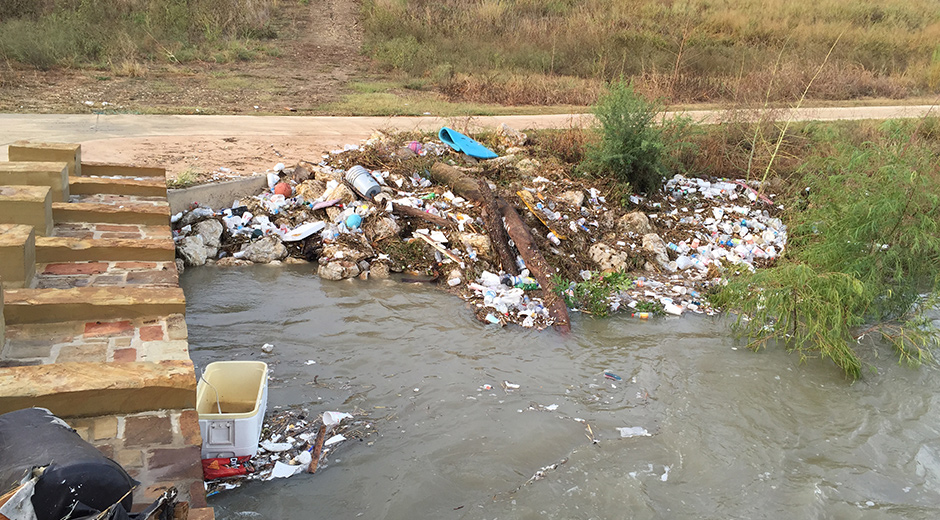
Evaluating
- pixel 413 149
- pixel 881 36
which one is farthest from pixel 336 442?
pixel 881 36

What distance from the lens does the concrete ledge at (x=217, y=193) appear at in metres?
7.39

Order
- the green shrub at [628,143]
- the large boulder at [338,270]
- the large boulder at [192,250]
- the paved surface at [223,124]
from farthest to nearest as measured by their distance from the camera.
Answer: the green shrub at [628,143] < the paved surface at [223,124] < the large boulder at [338,270] < the large boulder at [192,250]

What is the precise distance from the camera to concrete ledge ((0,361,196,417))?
278 centimetres

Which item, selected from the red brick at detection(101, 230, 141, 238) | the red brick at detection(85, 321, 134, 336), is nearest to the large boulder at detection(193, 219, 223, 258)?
the red brick at detection(101, 230, 141, 238)

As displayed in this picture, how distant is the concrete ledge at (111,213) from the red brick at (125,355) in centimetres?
194

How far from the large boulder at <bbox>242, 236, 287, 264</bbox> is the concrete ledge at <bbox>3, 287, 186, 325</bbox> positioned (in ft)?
11.7

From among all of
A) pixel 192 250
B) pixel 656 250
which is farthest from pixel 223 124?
pixel 656 250

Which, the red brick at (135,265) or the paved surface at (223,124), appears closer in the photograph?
the red brick at (135,265)

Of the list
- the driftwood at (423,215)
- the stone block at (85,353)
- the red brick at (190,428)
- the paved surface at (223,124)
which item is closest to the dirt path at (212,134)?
the paved surface at (223,124)

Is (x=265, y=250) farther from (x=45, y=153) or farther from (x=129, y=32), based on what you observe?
(x=129, y=32)

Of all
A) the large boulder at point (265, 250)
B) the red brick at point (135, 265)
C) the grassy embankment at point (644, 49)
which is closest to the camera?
the red brick at point (135, 265)

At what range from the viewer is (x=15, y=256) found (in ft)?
12.0

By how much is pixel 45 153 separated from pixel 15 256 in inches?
86.9

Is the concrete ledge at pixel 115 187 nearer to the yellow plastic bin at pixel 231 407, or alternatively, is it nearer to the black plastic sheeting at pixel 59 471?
the yellow plastic bin at pixel 231 407
